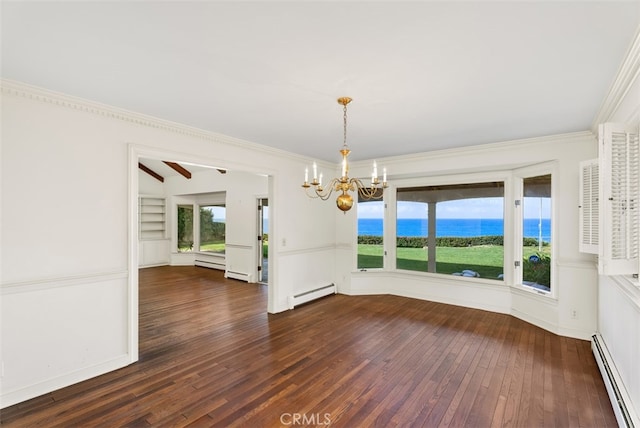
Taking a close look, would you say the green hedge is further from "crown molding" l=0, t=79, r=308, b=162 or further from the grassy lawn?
"crown molding" l=0, t=79, r=308, b=162

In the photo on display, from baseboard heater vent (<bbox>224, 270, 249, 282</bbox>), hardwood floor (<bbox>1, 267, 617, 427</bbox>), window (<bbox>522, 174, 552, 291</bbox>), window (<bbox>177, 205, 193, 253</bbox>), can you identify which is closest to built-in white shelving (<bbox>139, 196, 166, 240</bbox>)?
window (<bbox>177, 205, 193, 253</bbox>)

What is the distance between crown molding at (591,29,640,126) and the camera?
1830 millimetres

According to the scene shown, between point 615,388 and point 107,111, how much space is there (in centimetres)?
521

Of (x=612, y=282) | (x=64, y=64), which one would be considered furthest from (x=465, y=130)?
(x=64, y=64)

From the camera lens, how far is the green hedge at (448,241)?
4746 millimetres

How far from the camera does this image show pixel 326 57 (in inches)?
76.7

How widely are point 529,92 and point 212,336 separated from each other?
4.40 meters

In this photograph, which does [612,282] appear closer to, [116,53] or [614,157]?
[614,157]

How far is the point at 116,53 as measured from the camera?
1918mm

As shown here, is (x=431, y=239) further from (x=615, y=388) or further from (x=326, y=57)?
(x=326, y=57)

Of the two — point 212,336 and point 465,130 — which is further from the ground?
point 465,130

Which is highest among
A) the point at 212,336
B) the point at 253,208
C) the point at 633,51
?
the point at 633,51

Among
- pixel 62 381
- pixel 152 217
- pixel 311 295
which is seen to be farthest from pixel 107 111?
pixel 152 217

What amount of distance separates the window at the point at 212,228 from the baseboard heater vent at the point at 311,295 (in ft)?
14.9
